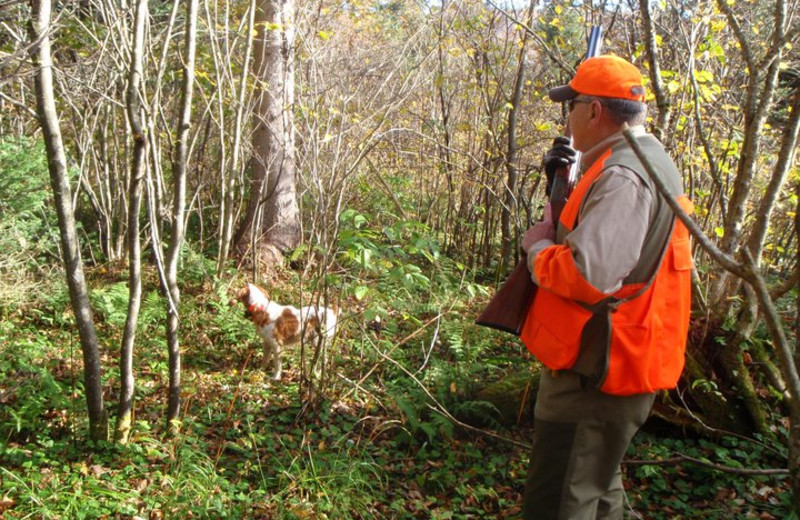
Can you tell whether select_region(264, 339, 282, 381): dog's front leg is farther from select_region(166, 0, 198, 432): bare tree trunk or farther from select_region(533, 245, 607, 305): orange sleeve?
select_region(533, 245, 607, 305): orange sleeve

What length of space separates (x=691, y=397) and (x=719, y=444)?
13.6 inches

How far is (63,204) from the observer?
3289mm

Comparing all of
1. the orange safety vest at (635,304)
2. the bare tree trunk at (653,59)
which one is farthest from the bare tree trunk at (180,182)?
the bare tree trunk at (653,59)

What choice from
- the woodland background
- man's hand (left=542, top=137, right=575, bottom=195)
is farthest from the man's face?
the woodland background

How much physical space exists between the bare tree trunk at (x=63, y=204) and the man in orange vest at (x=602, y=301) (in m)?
2.58

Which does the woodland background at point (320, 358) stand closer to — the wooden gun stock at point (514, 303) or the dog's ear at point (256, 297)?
the dog's ear at point (256, 297)

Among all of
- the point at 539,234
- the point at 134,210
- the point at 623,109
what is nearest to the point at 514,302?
the point at 539,234

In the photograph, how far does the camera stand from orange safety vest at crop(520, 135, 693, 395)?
219 cm

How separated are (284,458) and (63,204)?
2104 millimetres

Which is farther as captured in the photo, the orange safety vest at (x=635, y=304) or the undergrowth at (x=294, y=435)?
the undergrowth at (x=294, y=435)

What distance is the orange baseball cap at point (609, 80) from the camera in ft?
7.64

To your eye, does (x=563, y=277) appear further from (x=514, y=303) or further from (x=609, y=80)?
(x=609, y=80)

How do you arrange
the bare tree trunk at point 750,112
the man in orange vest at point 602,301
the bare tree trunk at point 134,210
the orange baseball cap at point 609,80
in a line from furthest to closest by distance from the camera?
1. the bare tree trunk at point 750,112
2. the bare tree trunk at point 134,210
3. the orange baseball cap at point 609,80
4. the man in orange vest at point 602,301

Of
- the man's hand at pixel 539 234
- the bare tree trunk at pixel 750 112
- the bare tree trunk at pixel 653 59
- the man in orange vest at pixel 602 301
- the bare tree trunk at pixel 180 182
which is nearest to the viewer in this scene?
the man in orange vest at pixel 602 301
